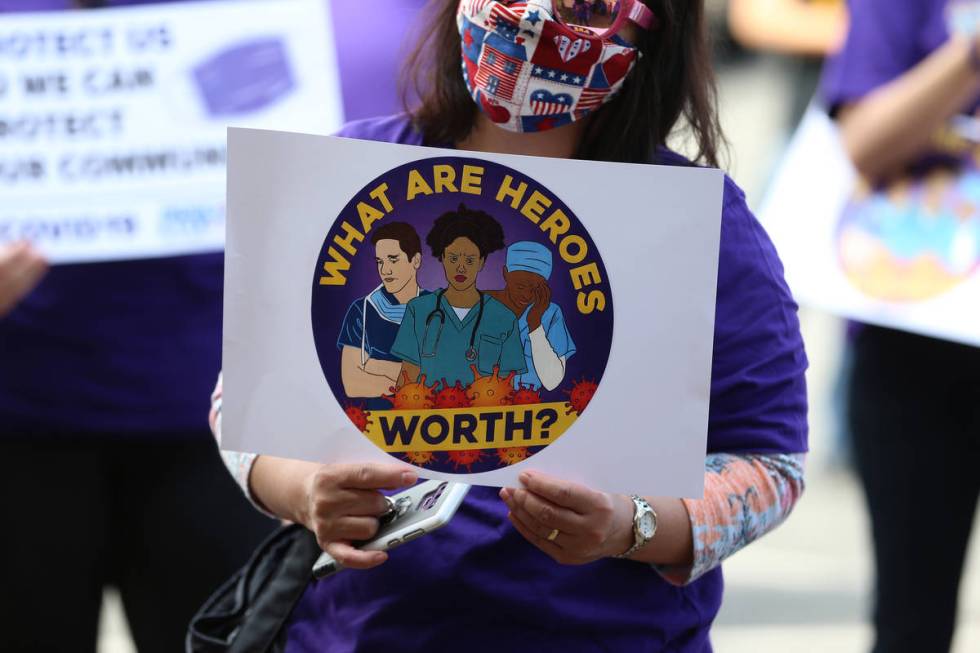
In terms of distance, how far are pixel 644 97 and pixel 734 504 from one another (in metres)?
0.50

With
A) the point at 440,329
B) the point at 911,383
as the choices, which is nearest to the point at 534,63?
the point at 440,329

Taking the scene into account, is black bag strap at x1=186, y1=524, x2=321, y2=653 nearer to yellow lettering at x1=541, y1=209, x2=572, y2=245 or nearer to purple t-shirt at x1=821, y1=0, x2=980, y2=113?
yellow lettering at x1=541, y1=209, x2=572, y2=245

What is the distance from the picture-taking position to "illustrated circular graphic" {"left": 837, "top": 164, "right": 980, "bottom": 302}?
2291 mm

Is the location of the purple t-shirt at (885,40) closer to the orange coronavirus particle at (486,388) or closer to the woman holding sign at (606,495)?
the woman holding sign at (606,495)

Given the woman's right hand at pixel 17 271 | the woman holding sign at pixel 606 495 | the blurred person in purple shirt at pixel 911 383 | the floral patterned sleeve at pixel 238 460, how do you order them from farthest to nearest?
the blurred person in purple shirt at pixel 911 383, the woman's right hand at pixel 17 271, the floral patterned sleeve at pixel 238 460, the woman holding sign at pixel 606 495

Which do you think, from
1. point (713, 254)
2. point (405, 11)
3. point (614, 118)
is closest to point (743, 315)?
point (713, 254)

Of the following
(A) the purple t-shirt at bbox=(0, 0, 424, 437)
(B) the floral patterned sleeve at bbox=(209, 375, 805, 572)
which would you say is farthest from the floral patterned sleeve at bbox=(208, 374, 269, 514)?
(A) the purple t-shirt at bbox=(0, 0, 424, 437)

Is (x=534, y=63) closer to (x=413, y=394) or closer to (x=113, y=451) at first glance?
(x=413, y=394)

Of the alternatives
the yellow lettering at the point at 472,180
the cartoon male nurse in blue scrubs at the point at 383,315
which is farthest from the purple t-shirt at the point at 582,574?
the yellow lettering at the point at 472,180

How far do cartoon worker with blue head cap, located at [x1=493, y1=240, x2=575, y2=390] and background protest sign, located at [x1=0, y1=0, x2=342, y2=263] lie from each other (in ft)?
3.23

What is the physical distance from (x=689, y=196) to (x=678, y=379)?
18 centimetres

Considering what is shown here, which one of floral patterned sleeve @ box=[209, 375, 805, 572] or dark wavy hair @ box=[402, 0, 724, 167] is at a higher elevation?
dark wavy hair @ box=[402, 0, 724, 167]

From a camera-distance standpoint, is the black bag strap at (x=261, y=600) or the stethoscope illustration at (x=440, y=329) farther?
the black bag strap at (x=261, y=600)

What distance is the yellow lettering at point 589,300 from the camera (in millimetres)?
1269
